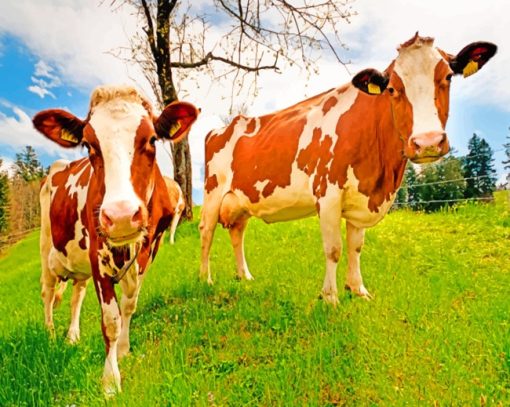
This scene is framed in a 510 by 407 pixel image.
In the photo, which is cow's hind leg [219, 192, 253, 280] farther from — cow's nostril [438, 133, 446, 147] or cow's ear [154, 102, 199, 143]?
cow's nostril [438, 133, 446, 147]

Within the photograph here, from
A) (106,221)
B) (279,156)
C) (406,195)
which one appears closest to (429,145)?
(279,156)

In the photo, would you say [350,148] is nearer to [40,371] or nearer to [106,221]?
[106,221]

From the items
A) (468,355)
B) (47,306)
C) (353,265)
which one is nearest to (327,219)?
(353,265)

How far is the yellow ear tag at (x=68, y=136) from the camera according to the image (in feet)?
12.3

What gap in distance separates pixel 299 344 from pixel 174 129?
2293 millimetres

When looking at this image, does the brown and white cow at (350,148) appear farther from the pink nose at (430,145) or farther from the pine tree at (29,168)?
the pine tree at (29,168)

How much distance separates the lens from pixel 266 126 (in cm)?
741

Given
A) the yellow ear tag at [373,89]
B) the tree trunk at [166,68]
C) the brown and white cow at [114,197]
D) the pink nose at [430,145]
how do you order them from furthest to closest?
the tree trunk at [166,68]
the yellow ear tag at [373,89]
the pink nose at [430,145]
the brown and white cow at [114,197]

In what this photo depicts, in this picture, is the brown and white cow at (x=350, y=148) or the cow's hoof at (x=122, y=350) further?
the brown and white cow at (x=350, y=148)

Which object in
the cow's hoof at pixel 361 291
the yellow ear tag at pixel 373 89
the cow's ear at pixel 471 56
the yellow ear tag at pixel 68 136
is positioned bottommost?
the cow's hoof at pixel 361 291

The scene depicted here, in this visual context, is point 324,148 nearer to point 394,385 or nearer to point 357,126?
point 357,126

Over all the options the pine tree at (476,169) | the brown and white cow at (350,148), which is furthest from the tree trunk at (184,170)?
the pine tree at (476,169)

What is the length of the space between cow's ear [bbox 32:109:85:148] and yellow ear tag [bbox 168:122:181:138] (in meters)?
0.72

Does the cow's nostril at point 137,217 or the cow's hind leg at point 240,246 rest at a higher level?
the cow's nostril at point 137,217
